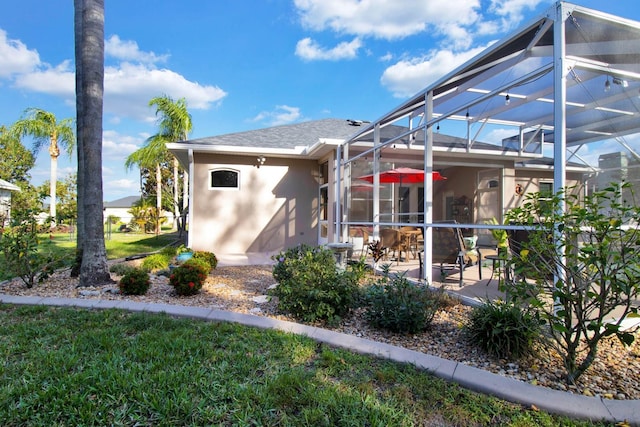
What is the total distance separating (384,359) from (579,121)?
5.04 metres

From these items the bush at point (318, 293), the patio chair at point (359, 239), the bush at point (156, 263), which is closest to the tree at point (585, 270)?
the bush at point (318, 293)

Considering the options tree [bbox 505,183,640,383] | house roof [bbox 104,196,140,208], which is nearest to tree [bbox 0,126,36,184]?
house roof [bbox 104,196,140,208]

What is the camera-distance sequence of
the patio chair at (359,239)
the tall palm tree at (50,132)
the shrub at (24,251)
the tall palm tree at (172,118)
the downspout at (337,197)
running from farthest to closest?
1. the tall palm tree at (50,132)
2. the tall palm tree at (172,118)
3. the downspout at (337,197)
4. the patio chair at (359,239)
5. the shrub at (24,251)

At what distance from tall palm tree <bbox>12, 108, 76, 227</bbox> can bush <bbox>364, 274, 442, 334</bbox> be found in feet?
87.0

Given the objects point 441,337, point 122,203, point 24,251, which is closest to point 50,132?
point 24,251

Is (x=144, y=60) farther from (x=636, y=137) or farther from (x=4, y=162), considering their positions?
(x=4, y=162)

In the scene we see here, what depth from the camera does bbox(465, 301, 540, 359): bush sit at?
2869 millimetres

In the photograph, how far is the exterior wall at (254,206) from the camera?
10.7 meters

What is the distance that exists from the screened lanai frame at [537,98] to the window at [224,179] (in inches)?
147

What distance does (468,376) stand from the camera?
2.54 meters

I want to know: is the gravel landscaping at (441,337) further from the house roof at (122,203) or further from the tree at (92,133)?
the house roof at (122,203)

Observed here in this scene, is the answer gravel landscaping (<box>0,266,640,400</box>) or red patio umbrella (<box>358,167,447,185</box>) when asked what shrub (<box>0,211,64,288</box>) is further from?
red patio umbrella (<box>358,167,447,185</box>)

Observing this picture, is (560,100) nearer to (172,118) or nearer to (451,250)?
(451,250)

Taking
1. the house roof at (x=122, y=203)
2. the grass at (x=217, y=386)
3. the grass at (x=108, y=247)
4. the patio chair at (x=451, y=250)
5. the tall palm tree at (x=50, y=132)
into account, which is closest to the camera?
the grass at (x=217, y=386)
